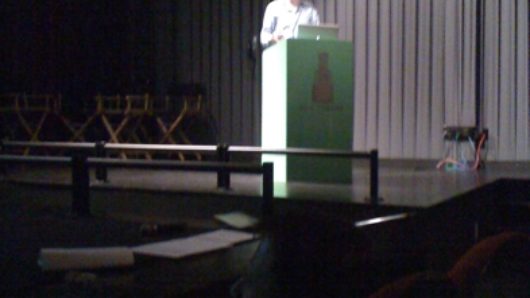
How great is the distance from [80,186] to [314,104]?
74.3 inches

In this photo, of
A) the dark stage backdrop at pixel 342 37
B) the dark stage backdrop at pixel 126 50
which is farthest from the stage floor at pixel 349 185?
the dark stage backdrop at pixel 126 50

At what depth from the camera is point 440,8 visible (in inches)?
313

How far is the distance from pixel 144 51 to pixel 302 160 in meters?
4.68

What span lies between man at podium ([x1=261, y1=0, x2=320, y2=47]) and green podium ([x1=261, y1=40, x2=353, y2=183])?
39 centimetres

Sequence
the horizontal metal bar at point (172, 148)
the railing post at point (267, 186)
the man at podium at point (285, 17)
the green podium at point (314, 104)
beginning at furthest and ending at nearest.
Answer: the man at podium at point (285, 17), the horizontal metal bar at point (172, 148), the green podium at point (314, 104), the railing post at point (267, 186)

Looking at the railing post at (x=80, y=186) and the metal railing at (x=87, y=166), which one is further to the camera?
the railing post at (x=80, y=186)

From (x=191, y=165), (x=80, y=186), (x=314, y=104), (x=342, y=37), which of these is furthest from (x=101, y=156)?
(x=342, y=37)

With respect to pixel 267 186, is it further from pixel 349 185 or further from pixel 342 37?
pixel 342 37

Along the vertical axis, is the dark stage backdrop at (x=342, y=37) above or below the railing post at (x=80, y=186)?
above

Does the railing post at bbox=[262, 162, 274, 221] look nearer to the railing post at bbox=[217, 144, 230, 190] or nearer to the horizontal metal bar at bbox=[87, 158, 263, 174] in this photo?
the horizontal metal bar at bbox=[87, 158, 263, 174]

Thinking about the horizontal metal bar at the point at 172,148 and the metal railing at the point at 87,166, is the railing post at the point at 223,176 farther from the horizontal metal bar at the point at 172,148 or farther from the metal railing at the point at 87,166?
the metal railing at the point at 87,166

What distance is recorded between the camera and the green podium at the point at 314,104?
5.71 m

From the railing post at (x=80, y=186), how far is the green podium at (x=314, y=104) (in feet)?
5.09

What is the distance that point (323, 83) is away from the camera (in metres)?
5.80
